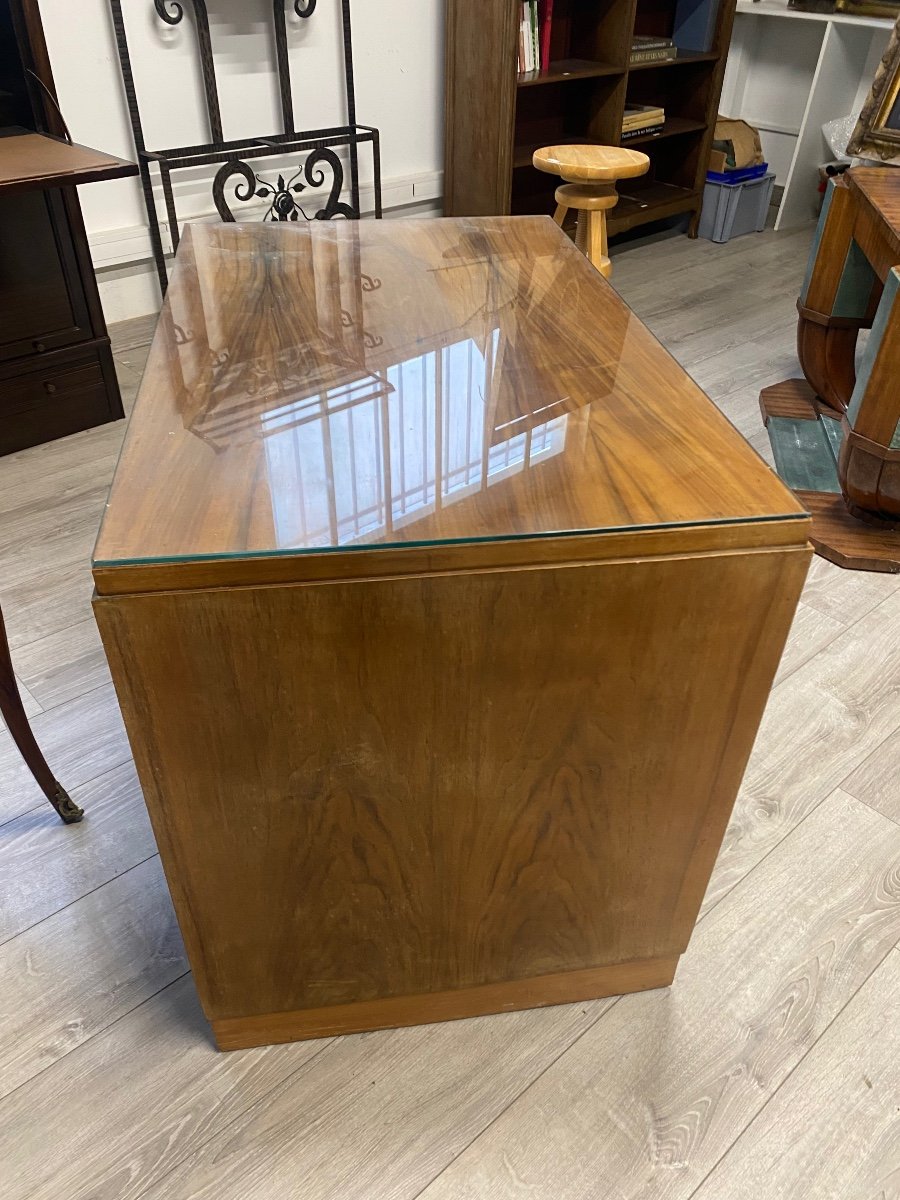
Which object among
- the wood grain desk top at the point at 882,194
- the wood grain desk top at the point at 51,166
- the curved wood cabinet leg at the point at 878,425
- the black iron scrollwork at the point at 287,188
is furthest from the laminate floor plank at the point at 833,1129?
the black iron scrollwork at the point at 287,188

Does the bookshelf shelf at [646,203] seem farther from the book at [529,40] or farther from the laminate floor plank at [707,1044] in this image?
the laminate floor plank at [707,1044]

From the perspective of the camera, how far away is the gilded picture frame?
8.40 ft

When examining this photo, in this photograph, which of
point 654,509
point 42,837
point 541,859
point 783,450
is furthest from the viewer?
point 783,450

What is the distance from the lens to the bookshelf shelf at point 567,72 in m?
3.05

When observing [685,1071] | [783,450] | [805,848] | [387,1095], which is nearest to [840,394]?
[783,450]

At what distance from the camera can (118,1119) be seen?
1.04m

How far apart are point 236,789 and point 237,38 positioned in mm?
2721

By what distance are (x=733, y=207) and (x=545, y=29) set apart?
3.63 feet

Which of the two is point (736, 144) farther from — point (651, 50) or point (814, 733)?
point (814, 733)

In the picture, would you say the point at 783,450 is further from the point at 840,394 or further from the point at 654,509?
the point at 654,509

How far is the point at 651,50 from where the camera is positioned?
341 centimetres

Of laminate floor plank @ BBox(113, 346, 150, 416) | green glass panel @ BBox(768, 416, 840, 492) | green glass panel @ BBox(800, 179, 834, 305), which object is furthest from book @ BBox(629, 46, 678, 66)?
laminate floor plank @ BBox(113, 346, 150, 416)

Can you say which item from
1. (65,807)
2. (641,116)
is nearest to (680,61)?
(641,116)

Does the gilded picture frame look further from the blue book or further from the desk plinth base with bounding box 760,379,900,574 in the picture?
the blue book
